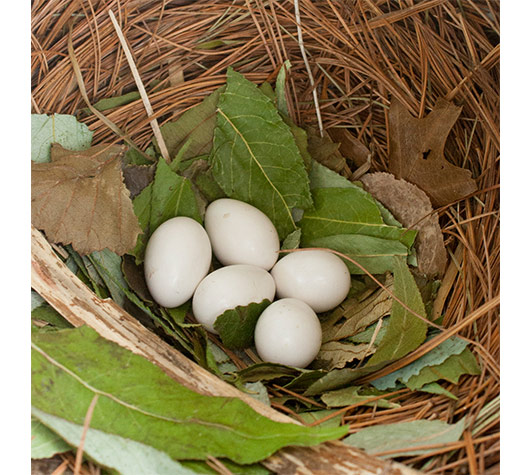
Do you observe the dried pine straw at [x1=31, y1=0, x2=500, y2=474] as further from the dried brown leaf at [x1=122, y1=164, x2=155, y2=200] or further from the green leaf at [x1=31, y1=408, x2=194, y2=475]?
the green leaf at [x1=31, y1=408, x2=194, y2=475]

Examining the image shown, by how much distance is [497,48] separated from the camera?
1.07m

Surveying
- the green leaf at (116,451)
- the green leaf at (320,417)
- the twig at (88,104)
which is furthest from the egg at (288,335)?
the twig at (88,104)

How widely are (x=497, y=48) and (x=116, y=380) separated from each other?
90 centimetres

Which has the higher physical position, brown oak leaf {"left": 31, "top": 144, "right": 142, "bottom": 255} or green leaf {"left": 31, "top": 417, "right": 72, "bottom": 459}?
brown oak leaf {"left": 31, "top": 144, "right": 142, "bottom": 255}

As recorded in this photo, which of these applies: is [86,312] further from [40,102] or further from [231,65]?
[231,65]

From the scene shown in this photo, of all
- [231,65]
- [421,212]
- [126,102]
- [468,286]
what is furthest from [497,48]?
[126,102]

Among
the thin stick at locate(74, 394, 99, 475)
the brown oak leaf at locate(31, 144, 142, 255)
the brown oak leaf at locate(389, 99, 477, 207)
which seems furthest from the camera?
the brown oak leaf at locate(389, 99, 477, 207)

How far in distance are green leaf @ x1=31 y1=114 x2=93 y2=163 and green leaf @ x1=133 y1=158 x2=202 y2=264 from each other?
168mm

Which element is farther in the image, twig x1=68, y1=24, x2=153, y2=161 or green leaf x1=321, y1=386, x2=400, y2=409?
twig x1=68, y1=24, x2=153, y2=161

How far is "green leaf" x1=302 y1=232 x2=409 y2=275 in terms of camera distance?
3.76 feet

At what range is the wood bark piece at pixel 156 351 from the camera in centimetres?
73

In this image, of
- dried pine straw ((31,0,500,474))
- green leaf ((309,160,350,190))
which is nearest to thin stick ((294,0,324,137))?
dried pine straw ((31,0,500,474))

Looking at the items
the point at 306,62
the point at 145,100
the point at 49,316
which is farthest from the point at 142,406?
the point at 306,62

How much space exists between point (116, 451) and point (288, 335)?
0.38 metres
